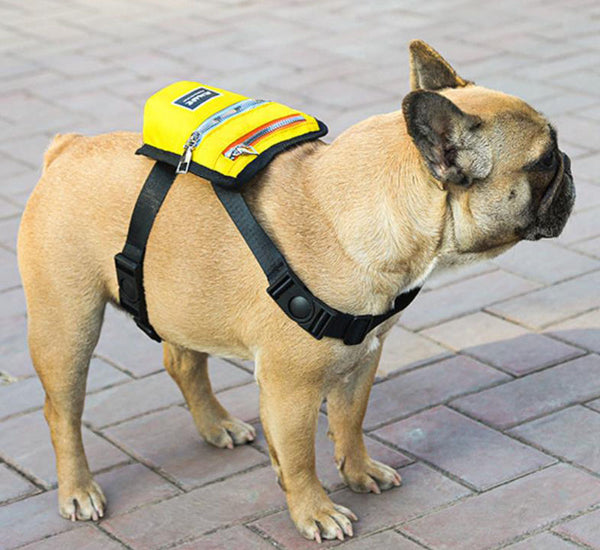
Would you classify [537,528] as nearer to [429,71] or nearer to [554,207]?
[554,207]

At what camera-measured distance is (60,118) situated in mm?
7887

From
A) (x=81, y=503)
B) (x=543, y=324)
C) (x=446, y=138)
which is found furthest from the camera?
(x=543, y=324)

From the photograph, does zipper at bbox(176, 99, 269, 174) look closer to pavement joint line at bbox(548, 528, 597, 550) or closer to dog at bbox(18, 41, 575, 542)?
dog at bbox(18, 41, 575, 542)

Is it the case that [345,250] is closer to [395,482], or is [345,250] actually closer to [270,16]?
[395,482]

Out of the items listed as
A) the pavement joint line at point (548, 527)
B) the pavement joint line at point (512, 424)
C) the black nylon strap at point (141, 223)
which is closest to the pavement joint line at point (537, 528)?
the pavement joint line at point (548, 527)

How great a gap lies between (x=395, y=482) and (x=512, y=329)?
1.28m

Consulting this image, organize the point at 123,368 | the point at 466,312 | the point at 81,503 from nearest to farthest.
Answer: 1. the point at 81,503
2. the point at 123,368
3. the point at 466,312

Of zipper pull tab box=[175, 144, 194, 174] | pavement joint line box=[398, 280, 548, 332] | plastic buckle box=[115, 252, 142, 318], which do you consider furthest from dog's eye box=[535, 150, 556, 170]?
pavement joint line box=[398, 280, 548, 332]

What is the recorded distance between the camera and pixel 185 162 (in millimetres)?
3709

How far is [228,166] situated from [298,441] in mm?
898

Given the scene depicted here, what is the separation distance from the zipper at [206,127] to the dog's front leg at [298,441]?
66cm

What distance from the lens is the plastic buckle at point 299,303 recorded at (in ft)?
11.7

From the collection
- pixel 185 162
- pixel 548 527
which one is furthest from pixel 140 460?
pixel 548 527

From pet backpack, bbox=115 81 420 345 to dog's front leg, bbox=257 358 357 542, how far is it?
0.69 feet
